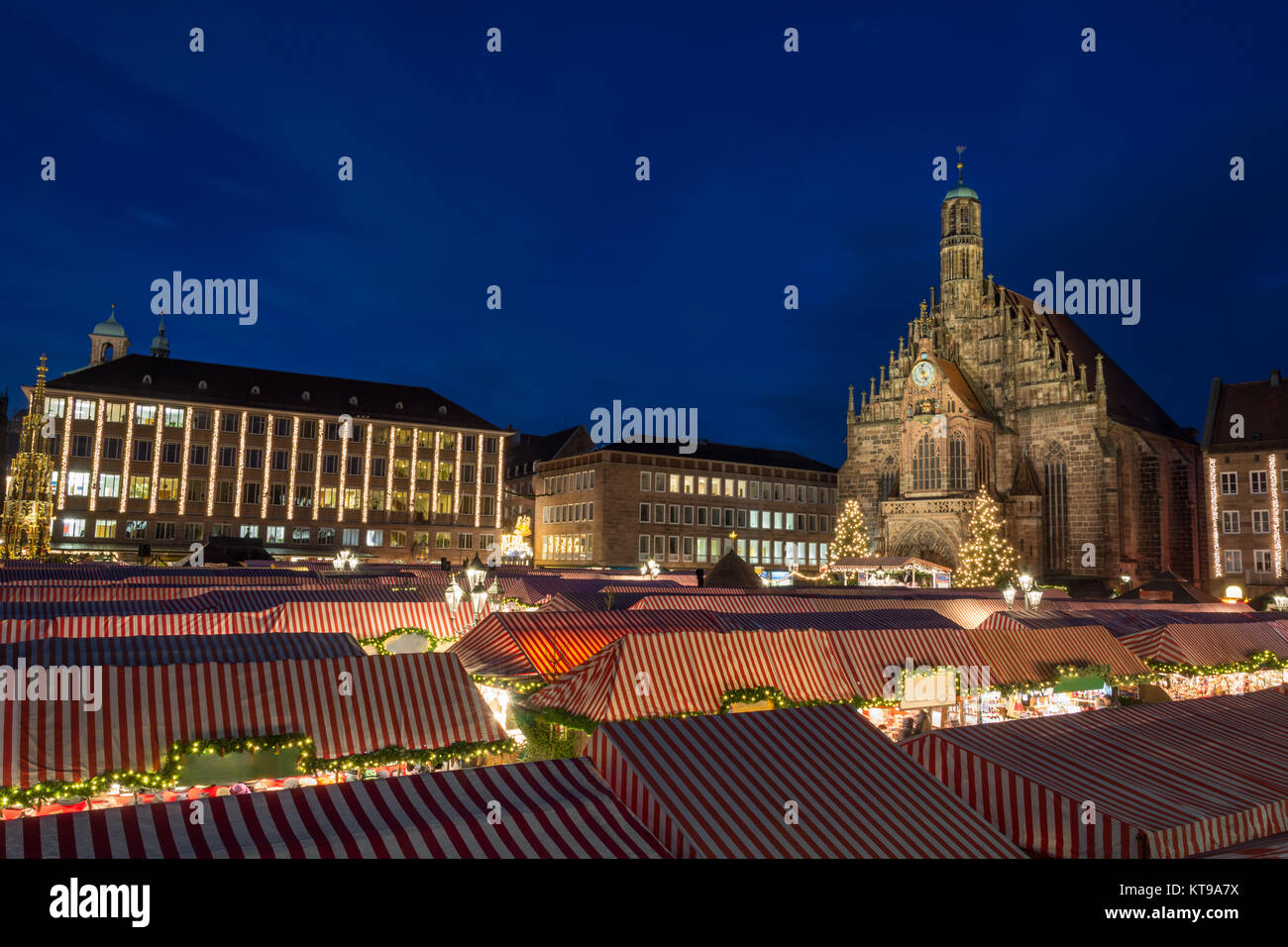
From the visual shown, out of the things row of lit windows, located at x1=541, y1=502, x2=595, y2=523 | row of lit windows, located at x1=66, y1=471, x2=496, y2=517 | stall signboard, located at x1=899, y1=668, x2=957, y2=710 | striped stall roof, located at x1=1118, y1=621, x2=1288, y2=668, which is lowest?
stall signboard, located at x1=899, y1=668, x2=957, y2=710

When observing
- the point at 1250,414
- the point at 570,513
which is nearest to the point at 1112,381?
the point at 1250,414

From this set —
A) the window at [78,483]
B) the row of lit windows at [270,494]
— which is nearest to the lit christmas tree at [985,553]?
the row of lit windows at [270,494]

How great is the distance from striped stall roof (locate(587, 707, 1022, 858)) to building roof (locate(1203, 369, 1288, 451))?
5538 cm

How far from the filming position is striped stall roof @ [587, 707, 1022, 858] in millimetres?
6055

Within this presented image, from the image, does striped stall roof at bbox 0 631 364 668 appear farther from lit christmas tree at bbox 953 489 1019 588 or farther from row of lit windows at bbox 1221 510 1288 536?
row of lit windows at bbox 1221 510 1288 536

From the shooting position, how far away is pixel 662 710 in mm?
13125

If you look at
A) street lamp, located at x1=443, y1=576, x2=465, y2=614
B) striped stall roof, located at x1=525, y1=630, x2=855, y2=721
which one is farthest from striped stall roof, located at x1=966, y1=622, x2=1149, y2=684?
street lamp, located at x1=443, y1=576, x2=465, y2=614

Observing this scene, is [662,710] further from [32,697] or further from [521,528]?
[521,528]

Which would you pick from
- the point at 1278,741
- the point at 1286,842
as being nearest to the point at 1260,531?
the point at 1278,741

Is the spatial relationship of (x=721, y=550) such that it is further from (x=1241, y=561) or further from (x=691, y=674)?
(x=691, y=674)

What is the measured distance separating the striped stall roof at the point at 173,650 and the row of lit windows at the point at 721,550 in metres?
52.4

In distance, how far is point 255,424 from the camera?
66062 millimetres

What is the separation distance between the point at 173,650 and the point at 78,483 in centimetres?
5696
